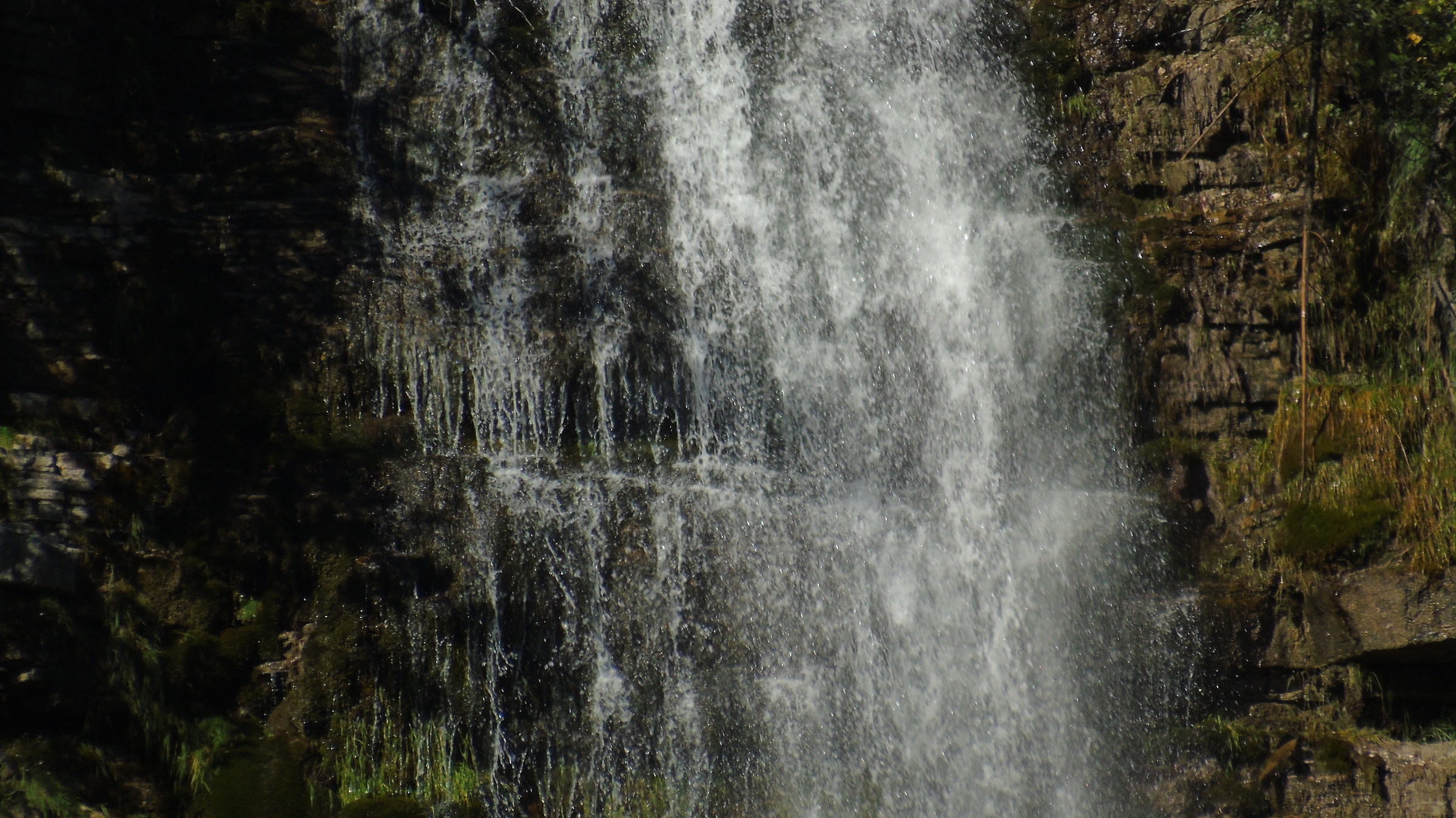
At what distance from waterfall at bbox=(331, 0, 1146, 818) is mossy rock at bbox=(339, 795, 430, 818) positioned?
0.24 ft

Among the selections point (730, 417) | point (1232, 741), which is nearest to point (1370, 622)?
point (1232, 741)

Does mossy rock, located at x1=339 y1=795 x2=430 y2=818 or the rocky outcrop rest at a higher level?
the rocky outcrop

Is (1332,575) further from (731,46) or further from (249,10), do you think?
(249,10)

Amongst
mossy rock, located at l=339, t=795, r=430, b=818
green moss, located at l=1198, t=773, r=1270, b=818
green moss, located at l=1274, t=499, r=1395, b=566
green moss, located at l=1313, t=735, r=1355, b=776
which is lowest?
green moss, located at l=1198, t=773, r=1270, b=818

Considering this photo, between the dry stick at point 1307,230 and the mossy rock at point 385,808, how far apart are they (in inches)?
181

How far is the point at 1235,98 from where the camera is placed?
4.97m

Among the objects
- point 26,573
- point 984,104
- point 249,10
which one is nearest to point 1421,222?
point 984,104

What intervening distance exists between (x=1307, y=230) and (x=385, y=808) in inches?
210

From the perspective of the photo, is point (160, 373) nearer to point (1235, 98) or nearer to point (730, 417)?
point (730, 417)

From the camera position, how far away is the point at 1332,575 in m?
4.68

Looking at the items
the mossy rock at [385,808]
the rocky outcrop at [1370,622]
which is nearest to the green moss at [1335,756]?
the rocky outcrop at [1370,622]

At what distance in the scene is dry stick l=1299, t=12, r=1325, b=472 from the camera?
4.77 metres

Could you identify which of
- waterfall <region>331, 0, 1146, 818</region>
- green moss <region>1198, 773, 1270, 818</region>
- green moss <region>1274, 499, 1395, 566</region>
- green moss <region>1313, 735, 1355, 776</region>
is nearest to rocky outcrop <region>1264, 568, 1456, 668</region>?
green moss <region>1274, 499, 1395, 566</region>

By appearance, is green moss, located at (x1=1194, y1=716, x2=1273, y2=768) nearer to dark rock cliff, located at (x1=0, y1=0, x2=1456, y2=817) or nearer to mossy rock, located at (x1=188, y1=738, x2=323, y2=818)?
dark rock cliff, located at (x1=0, y1=0, x2=1456, y2=817)
